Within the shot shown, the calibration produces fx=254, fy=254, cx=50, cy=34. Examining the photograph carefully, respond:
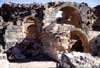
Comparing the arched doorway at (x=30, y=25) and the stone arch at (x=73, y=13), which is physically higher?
the stone arch at (x=73, y=13)

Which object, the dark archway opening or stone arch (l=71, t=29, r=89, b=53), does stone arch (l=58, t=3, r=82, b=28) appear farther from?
stone arch (l=71, t=29, r=89, b=53)

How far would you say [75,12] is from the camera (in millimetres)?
25672

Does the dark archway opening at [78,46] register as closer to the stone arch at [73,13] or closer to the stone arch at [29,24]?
the stone arch at [73,13]

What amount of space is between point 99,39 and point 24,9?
33.2 feet

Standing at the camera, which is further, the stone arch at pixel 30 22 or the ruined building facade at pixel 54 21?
the stone arch at pixel 30 22

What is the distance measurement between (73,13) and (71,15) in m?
0.78

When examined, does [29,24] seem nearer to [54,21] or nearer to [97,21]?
[54,21]

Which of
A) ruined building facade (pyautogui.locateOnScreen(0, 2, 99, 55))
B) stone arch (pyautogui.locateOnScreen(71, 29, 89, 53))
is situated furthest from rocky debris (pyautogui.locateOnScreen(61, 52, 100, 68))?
stone arch (pyautogui.locateOnScreen(71, 29, 89, 53))

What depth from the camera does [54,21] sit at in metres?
23.5

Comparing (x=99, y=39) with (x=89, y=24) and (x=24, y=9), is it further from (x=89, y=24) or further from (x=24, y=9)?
(x=24, y=9)

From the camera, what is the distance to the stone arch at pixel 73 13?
24.9 meters

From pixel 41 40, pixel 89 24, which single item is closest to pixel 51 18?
pixel 41 40

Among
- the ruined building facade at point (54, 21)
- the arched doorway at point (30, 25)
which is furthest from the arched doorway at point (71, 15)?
the arched doorway at point (30, 25)

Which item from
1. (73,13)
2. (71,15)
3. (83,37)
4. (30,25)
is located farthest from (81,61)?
(71,15)
